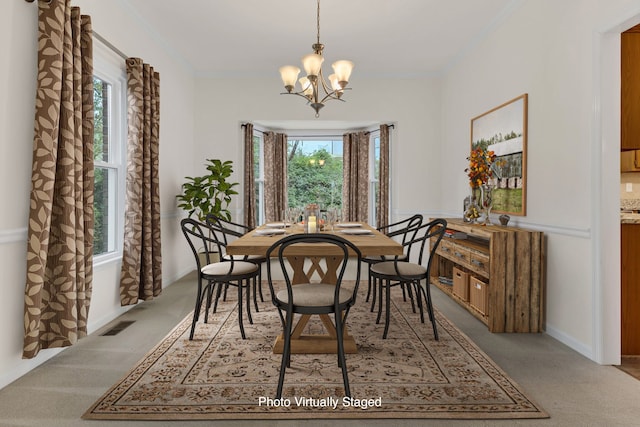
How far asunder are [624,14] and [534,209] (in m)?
1.50

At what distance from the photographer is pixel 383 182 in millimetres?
6586

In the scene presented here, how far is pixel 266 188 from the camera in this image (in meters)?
7.05

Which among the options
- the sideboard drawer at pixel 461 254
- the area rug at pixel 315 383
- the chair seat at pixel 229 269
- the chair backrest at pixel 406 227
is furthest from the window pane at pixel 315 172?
the area rug at pixel 315 383

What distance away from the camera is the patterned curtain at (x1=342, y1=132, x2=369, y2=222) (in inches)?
280

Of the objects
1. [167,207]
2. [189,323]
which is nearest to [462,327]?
[189,323]

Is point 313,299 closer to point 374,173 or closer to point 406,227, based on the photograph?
point 406,227

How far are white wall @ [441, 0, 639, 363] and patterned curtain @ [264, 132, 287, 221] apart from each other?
4.31 metres

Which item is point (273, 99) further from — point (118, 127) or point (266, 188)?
point (118, 127)

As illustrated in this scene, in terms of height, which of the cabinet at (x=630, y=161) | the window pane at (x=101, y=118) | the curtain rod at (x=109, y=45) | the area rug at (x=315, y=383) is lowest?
the area rug at (x=315, y=383)

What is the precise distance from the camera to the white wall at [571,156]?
8.18 ft

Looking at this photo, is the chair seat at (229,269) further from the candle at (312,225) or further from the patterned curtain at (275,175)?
the patterned curtain at (275,175)

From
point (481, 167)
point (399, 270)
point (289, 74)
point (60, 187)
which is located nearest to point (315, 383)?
point (399, 270)

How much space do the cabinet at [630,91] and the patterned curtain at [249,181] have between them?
4.74 meters

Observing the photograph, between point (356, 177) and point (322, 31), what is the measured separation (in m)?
3.34
